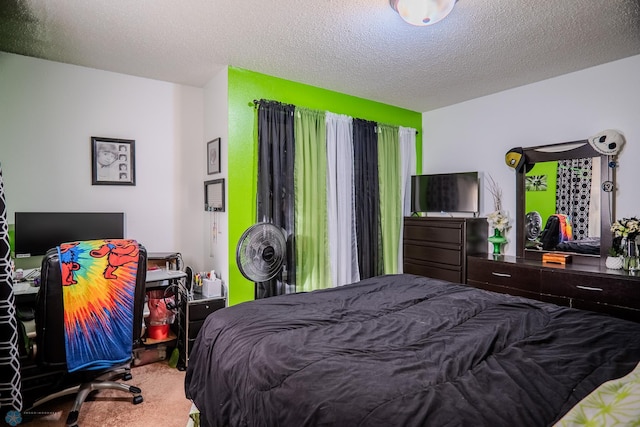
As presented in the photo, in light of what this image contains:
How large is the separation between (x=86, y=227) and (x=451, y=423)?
290 cm

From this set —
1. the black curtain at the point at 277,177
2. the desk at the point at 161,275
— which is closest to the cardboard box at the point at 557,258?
the black curtain at the point at 277,177

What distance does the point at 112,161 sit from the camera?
3.07m

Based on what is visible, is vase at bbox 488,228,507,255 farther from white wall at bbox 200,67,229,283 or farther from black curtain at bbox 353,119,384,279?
white wall at bbox 200,67,229,283

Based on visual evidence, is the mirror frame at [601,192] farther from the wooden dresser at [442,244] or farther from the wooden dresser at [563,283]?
the wooden dresser at [442,244]

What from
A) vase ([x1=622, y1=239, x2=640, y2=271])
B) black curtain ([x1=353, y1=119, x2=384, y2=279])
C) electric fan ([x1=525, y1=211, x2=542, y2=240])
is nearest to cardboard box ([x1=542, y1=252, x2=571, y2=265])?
electric fan ([x1=525, y1=211, x2=542, y2=240])

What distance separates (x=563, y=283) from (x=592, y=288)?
0.19m

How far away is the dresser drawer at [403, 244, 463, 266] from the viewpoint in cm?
351

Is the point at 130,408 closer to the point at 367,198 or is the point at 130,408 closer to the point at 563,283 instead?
the point at 367,198

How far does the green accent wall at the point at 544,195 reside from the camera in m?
3.24

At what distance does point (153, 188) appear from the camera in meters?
3.27

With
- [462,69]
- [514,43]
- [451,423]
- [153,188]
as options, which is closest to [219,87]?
[153,188]

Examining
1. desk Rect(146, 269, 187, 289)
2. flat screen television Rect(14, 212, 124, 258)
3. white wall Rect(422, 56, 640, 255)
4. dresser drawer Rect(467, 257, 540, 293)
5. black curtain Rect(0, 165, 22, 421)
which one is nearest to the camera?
black curtain Rect(0, 165, 22, 421)

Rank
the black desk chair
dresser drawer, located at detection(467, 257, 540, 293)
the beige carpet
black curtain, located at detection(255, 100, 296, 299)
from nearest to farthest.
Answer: the black desk chair, the beige carpet, dresser drawer, located at detection(467, 257, 540, 293), black curtain, located at detection(255, 100, 296, 299)

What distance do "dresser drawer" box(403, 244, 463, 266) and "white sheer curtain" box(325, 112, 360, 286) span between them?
700 mm
